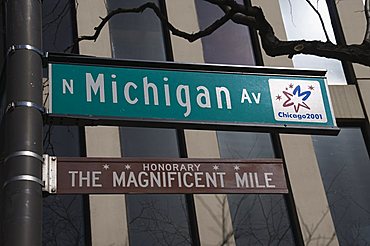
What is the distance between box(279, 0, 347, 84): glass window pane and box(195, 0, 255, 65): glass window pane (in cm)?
86

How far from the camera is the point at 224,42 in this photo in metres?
10.1

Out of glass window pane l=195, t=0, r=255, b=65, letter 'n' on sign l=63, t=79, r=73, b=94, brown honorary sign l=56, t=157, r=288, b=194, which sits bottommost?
brown honorary sign l=56, t=157, r=288, b=194

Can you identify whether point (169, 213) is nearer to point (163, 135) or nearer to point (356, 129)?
point (163, 135)

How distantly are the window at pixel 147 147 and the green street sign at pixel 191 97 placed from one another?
4.60 m

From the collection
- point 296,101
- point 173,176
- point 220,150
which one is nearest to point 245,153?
point 220,150

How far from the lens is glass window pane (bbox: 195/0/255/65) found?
32.6ft

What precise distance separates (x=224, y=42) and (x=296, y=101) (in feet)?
20.5

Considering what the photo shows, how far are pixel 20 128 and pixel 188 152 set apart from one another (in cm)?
618

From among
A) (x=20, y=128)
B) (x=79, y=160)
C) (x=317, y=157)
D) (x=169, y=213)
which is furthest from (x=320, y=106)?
(x=317, y=157)

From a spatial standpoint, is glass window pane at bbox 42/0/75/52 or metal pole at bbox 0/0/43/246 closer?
metal pole at bbox 0/0/43/246

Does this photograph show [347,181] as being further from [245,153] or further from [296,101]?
[296,101]

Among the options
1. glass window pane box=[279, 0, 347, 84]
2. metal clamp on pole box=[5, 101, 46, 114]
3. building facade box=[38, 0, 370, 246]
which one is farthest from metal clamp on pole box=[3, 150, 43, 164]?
glass window pane box=[279, 0, 347, 84]

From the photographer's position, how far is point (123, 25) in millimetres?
A: 9805

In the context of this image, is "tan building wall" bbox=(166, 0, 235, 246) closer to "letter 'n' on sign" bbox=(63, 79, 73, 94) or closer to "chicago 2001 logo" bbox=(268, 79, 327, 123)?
"chicago 2001 logo" bbox=(268, 79, 327, 123)
